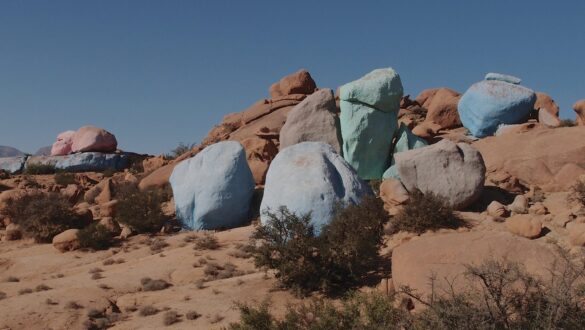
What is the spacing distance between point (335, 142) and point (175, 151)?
14.2 metres

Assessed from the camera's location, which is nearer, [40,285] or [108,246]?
[40,285]

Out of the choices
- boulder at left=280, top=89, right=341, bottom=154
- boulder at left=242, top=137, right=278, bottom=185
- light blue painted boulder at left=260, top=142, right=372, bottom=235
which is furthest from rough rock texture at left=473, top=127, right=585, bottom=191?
boulder at left=242, top=137, right=278, bottom=185

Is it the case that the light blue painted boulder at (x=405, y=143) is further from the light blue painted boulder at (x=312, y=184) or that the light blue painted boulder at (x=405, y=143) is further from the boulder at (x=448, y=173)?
the light blue painted boulder at (x=312, y=184)

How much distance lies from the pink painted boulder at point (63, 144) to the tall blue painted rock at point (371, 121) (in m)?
21.1

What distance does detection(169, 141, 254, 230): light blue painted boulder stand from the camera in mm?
13641

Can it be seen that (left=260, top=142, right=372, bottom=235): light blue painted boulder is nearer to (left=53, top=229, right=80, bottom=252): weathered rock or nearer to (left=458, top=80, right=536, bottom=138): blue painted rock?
(left=53, top=229, right=80, bottom=252): weathered rock

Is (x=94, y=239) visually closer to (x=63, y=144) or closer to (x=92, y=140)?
(x=92, y=140)

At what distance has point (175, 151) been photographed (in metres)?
28.2

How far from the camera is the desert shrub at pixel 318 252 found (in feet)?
27.5

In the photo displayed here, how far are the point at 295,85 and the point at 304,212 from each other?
18.0m

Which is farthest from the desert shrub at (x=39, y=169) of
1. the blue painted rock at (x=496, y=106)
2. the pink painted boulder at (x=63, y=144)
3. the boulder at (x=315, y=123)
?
the blue painted rock at (x=496, y=106)

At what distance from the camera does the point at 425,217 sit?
1002 cm

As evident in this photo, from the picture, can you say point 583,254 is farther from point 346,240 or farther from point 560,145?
point 560,145

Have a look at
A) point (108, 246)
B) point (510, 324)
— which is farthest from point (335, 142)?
point (510, 324)
